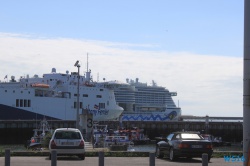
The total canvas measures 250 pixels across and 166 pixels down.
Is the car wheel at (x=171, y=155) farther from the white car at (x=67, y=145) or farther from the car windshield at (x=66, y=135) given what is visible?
the car windshield at (x=66, y=135)

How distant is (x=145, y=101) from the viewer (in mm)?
100188

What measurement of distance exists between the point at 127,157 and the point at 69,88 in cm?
5612

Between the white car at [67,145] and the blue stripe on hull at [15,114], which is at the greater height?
the white car at [67,145]

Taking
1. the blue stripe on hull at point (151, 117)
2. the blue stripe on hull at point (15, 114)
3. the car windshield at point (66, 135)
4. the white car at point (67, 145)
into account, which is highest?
the car windshield at point (66, 135)

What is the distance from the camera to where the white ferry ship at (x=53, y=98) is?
68.5 meters

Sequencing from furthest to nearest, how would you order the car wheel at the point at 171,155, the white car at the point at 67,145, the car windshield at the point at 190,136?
the white car at the point at 67,145 < the car windshield at the point at 190,136 < the car wheel at the point at 171,155

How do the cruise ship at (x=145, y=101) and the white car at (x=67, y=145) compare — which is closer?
the white car at (x=67, y=145)

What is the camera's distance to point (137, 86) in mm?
102062

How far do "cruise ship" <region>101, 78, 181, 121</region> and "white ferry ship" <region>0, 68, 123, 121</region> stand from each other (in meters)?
8.55

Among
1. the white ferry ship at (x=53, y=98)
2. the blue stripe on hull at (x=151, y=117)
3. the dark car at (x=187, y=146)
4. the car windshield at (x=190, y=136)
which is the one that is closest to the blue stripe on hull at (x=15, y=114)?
the white ferry ship at (x=53, y=98)

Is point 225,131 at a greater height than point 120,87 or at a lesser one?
lesser

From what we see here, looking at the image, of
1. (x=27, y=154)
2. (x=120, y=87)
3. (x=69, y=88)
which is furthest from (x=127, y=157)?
(x=120, y=87)

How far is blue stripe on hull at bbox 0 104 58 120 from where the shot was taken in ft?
223

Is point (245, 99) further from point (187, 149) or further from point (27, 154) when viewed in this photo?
point (27, 154)
